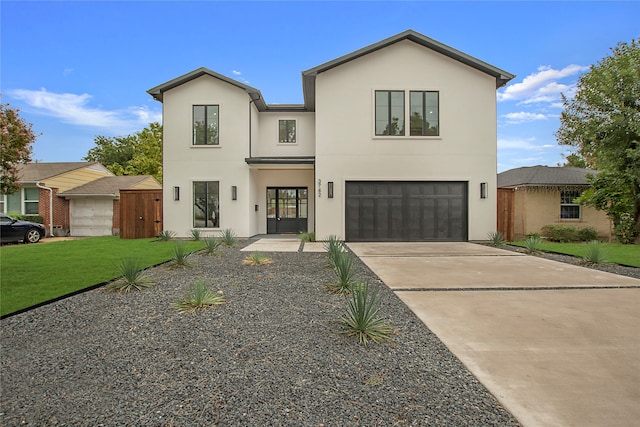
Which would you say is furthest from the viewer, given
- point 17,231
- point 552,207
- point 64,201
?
point 64,201

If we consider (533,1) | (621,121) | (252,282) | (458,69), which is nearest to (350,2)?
(458,69)

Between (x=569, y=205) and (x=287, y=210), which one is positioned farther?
(x=569, y=205)

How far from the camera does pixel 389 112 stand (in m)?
13.1

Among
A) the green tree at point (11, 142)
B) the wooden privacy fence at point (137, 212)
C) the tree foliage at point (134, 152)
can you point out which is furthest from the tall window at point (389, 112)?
the tree foliage at point (134, 152)

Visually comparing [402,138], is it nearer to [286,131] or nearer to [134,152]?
[286,131]

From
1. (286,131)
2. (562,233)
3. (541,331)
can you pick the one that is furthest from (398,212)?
(541,331)

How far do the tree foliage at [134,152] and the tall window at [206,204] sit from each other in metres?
20.0

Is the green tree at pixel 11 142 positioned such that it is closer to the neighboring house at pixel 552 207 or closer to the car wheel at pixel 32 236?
the car wheel at pixel 32 236

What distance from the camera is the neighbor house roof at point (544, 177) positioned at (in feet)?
54.4

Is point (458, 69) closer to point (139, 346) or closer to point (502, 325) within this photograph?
point (502, 325)

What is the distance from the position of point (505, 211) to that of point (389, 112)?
238 inches

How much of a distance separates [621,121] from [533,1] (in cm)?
753

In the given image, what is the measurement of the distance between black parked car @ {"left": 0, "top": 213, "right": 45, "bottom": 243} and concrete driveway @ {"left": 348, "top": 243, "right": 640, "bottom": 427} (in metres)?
16.3

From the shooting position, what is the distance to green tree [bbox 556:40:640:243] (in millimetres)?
14435
